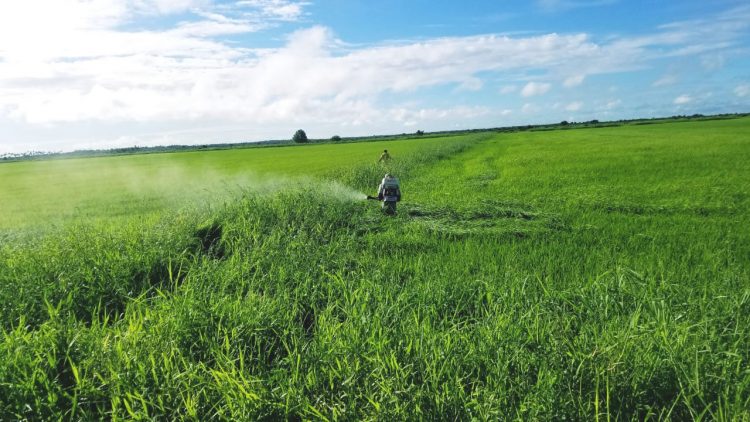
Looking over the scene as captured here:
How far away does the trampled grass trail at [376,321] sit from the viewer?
2.63 meters

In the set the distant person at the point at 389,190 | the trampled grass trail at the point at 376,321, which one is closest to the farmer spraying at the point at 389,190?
the distant person at the point at 389,190

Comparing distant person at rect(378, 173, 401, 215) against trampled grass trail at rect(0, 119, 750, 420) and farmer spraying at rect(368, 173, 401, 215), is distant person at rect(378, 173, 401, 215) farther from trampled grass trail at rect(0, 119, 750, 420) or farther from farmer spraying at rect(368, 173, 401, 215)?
trampled grass trail at rect(0, 119, 750, 420)

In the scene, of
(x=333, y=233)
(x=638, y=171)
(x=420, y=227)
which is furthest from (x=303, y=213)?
(x=638, y=171)

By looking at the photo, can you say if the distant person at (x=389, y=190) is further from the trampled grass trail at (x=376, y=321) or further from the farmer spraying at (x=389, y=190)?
the trampled grass trail at (x=376, y=321)

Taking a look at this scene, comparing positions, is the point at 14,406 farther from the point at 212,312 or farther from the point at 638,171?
the point at 638,171

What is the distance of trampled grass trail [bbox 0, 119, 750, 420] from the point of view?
2.63 m

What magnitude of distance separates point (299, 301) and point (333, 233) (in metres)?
3.01

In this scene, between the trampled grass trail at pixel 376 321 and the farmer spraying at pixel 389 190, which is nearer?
the trampled grass trail at pixel 376 321

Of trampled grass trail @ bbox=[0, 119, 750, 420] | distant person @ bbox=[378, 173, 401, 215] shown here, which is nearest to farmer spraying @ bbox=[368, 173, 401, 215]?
distant person @ bbox=[378, 173, 401, 215]

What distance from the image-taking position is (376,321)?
11.1ft

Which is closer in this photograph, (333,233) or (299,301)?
(299,301)

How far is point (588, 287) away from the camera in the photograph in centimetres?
438

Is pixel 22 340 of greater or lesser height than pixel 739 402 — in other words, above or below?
above

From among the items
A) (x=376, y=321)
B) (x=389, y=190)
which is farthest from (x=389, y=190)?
(x=376, y=321)
